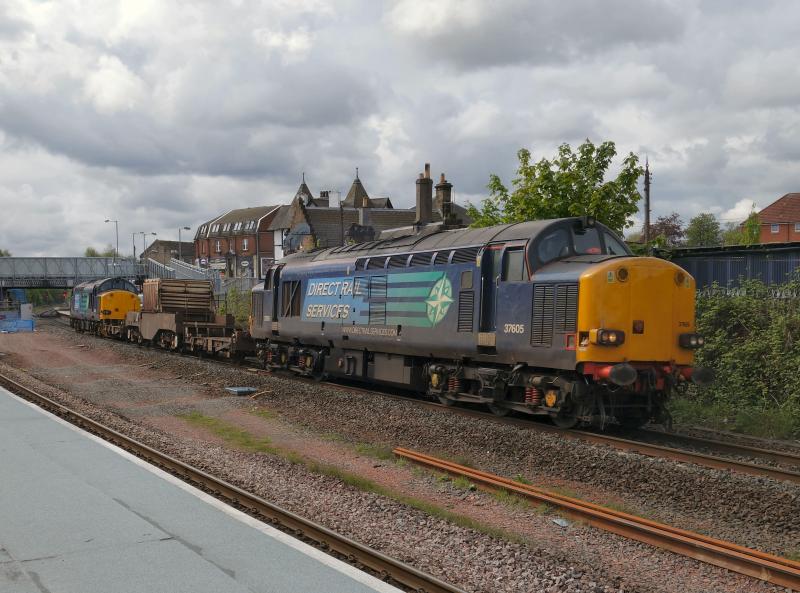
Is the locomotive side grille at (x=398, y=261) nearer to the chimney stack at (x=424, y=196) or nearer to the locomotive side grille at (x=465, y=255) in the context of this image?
the locomotive side grille at (x=465, y=255)

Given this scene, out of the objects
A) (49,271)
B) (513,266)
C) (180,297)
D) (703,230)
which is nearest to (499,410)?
(513,266)

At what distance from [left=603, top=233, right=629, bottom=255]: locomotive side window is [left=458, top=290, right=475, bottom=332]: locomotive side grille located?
2527 millimetres

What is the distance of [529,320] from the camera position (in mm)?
12125

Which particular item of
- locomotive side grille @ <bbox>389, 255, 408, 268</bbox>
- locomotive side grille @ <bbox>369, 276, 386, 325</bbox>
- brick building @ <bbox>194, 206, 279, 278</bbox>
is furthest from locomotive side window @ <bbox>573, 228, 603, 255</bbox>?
brick building @ <bbox>194, 206, 279, 278</bbox>

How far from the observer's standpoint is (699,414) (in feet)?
48.1

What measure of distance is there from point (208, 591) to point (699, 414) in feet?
38.9

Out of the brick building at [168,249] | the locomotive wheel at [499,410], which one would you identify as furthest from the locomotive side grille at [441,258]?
the brick building at [168,249]

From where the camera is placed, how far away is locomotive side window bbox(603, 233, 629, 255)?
42.6 ft

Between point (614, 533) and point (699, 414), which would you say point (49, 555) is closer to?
point (614, 533)

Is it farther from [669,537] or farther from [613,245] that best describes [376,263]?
[669,537]

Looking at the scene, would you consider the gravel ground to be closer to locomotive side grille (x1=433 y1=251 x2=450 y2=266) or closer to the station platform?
the station platform

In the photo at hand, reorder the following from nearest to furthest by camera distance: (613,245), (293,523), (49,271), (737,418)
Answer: (293,523), (613,245), (737,418), (49,271)

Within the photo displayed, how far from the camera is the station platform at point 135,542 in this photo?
18.4 ft

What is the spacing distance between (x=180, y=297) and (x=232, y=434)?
744 inches
